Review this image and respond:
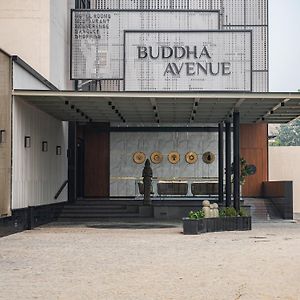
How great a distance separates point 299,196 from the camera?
116 feet

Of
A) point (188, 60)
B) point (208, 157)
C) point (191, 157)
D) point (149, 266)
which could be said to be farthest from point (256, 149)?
point (149, 266)

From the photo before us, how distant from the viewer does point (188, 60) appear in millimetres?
27938

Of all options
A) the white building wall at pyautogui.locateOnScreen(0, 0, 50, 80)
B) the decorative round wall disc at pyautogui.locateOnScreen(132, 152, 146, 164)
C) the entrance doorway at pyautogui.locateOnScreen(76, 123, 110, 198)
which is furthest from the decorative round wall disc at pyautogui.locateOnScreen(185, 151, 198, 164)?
the white building wall at pyautogui.locateOnScreen(0, 0, 50, 80)

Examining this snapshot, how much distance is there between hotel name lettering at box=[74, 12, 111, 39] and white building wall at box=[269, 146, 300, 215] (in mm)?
11118

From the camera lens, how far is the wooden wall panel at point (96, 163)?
3259 centimetres

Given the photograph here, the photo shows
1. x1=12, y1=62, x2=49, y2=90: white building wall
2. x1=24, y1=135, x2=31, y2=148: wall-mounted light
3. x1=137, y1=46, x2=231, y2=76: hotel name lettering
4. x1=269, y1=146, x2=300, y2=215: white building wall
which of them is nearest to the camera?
x1=12, y1=62, x2=49, y2=90: white building wall

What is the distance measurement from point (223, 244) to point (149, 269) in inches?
189

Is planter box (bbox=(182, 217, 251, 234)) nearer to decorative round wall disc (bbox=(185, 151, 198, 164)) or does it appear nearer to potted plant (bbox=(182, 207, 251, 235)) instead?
potted plant (bbox=(182, 207, 251, 235))

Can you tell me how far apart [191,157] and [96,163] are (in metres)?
4.42

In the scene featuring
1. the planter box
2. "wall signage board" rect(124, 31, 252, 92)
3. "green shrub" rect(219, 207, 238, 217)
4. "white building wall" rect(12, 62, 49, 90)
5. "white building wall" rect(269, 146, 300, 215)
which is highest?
"wall signage board" rect(124, 31, 252, 92)

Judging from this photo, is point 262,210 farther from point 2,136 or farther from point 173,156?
Answer: point 2,136

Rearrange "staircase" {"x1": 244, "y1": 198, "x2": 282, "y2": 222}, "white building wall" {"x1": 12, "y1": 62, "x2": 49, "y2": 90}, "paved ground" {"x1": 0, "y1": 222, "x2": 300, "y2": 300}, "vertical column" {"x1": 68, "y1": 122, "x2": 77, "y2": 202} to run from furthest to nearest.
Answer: "staircase" {"x1": 244, "y1": 198, "x2": 282, "y2": 222}, "vertical column" {"x1": 68, "y1": 122, "x2": 77, "y2": 202}, "white building wall" {"x1": 12, "y1": 62, "x2": 49, "y2": 90}, "paved ground" {"x1": 0, "y1": 222, "x2": 300, "y2": 300}

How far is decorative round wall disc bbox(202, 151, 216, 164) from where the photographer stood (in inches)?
1277

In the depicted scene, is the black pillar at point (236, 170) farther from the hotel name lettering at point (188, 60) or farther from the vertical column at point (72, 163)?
the vertical column at point (72, 163)
